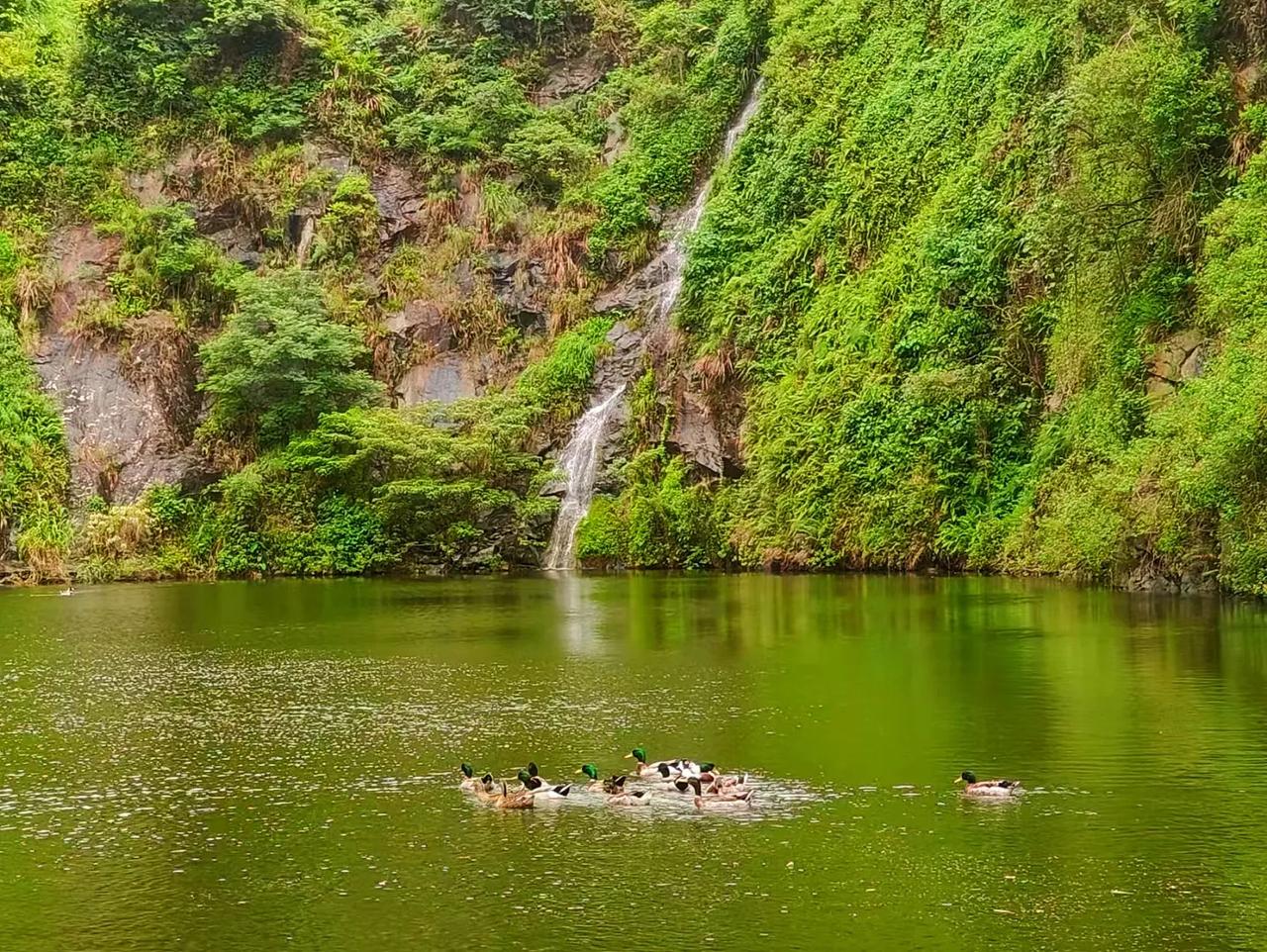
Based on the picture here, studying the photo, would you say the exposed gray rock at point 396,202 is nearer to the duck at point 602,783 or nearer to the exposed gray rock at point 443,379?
the exposed gray rock at point 443,379

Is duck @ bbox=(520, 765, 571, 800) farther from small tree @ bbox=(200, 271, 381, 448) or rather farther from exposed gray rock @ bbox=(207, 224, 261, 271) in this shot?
exposed gray rock @ bbox=(207, 224, 261, 271)

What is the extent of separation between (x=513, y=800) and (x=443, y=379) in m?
38.3

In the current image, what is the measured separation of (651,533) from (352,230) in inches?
733

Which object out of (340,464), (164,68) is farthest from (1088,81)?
(164,68)

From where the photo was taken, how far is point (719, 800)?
41.1 ft

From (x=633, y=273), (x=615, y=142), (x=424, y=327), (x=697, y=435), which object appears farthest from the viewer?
(x=615, y=142)

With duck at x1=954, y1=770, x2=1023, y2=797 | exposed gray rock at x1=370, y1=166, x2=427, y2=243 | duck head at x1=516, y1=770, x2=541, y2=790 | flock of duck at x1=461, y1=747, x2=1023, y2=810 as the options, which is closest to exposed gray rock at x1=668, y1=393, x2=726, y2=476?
exposed gray rock at x1=370, y1=166, x2=427, y2=243

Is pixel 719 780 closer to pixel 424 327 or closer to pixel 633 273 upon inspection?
pixel 633 273

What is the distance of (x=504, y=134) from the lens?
5525 cm

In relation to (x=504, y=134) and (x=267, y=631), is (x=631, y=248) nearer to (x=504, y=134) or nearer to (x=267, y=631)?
(x=504, y=134)

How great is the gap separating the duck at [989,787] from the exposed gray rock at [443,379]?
38261mm

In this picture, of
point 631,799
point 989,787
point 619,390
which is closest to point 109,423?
point 619,390

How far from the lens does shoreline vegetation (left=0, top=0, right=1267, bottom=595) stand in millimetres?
32406

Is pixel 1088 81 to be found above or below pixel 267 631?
above
